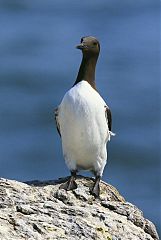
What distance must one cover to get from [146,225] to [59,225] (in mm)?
1084

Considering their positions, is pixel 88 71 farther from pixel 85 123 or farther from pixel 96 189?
pixel 96 189

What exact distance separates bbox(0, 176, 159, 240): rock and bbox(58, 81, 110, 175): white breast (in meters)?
1.38

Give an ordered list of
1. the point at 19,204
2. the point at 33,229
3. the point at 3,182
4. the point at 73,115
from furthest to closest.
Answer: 1. the point at 73,115
2. the point at 3,182
3. the point at 19,204
4. the point at 33,229

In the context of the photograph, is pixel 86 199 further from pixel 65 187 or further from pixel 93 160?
pixel 93 160

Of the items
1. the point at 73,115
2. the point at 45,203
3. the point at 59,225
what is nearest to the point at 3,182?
the point at 45,203

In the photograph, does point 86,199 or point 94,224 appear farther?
point 86,199

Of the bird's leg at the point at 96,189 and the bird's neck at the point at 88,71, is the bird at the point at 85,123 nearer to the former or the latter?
the bird's neck at the point at 88,71

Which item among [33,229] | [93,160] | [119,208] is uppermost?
[93,160]

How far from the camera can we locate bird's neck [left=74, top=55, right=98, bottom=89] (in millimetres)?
9922

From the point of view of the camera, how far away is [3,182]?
7.59 m

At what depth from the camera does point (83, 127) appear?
9.65m

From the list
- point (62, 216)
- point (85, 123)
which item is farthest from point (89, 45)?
point (62, 216)

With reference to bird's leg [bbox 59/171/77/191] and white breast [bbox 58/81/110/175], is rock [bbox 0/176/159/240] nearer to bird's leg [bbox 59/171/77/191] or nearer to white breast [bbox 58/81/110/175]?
bird's leg [bbox 59/171/77/191]

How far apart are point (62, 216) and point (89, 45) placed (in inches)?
135
